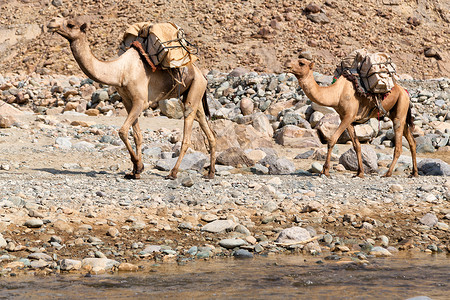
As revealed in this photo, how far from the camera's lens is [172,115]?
23.1m

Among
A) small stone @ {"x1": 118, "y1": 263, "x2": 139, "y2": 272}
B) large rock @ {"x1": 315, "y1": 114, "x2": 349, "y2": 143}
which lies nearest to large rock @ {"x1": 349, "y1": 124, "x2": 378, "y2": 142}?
large rock @ {"x1": 315, "y1": 114, "x2": 349, "y2": 143}

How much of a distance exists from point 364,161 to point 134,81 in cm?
539

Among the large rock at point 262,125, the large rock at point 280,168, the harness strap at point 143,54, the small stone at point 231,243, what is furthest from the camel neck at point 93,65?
the large rock at point 262,125

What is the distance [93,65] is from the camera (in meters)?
10.2

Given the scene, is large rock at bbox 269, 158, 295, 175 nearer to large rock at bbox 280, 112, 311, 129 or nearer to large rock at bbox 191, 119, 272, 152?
large rock at bbox 191, 119, 272, 152

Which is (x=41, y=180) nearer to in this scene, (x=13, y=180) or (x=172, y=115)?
(x=13, y=180)

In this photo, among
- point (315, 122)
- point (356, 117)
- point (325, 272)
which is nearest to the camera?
point (325, 272)

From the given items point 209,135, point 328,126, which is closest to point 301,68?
point 209,135

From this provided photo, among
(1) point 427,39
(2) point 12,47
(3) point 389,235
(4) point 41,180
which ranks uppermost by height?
(3) point 389,235

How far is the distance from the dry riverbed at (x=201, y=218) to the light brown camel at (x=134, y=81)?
90cm

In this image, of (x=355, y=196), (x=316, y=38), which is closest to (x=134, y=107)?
(x=355, y=196)

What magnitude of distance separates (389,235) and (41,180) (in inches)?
217

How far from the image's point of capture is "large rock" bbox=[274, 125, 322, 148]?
1769 centimetres

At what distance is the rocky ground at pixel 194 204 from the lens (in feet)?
23.9
